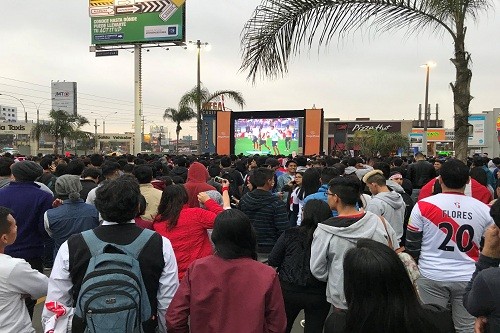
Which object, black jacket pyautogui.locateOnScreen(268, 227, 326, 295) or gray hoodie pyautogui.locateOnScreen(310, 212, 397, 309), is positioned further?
black jacket pyautogui.locateOnScreen(268, 227, 326, 295)

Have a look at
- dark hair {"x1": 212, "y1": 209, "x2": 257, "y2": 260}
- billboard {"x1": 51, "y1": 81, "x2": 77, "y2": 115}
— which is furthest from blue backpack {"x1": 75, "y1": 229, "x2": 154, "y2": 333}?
billboard {"x1": 51, "y1": 81, "x2": 77, "y2": 115}

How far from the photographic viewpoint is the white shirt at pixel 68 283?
2.33 meters

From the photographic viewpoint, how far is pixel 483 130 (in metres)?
30.8

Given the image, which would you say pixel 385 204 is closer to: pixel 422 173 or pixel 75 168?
pixel 422 173

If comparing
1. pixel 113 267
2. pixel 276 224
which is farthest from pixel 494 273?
pixel 276 224

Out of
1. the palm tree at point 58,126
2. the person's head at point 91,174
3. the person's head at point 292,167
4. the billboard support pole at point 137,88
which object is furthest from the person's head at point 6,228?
the palm tree at point 58,126

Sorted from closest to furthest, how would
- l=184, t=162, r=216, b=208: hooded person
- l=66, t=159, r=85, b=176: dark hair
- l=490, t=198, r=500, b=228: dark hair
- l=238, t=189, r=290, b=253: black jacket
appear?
l=490, t=198, r=500, b=228: dark hair → l=238, t=189, r=290, b=253: black jacket → l=184, t=162, r=216, b=208: hooded person → l=66, t=159, r=85, b=176: dark hair

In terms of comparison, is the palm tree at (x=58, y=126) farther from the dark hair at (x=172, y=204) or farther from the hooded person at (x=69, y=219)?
the dark hair at (x=172, y=204)

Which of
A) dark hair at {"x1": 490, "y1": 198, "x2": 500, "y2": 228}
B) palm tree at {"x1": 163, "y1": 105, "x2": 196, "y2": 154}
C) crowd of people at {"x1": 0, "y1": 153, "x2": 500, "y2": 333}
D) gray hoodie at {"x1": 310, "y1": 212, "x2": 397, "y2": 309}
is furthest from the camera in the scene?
palm tree at {"x1": 163, "y1": 105, "x2": 196, "y2": 154}

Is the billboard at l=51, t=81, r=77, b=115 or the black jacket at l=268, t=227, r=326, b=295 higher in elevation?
the billboard at l=51, t=81, r=77, b=115

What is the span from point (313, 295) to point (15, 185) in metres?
3.00

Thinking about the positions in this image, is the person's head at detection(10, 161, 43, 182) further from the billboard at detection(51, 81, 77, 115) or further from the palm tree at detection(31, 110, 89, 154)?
the billboard at detection(51, 81, 77, 115)

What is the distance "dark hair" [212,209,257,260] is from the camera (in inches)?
92.4

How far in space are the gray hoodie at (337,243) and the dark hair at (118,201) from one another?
4.30ft
